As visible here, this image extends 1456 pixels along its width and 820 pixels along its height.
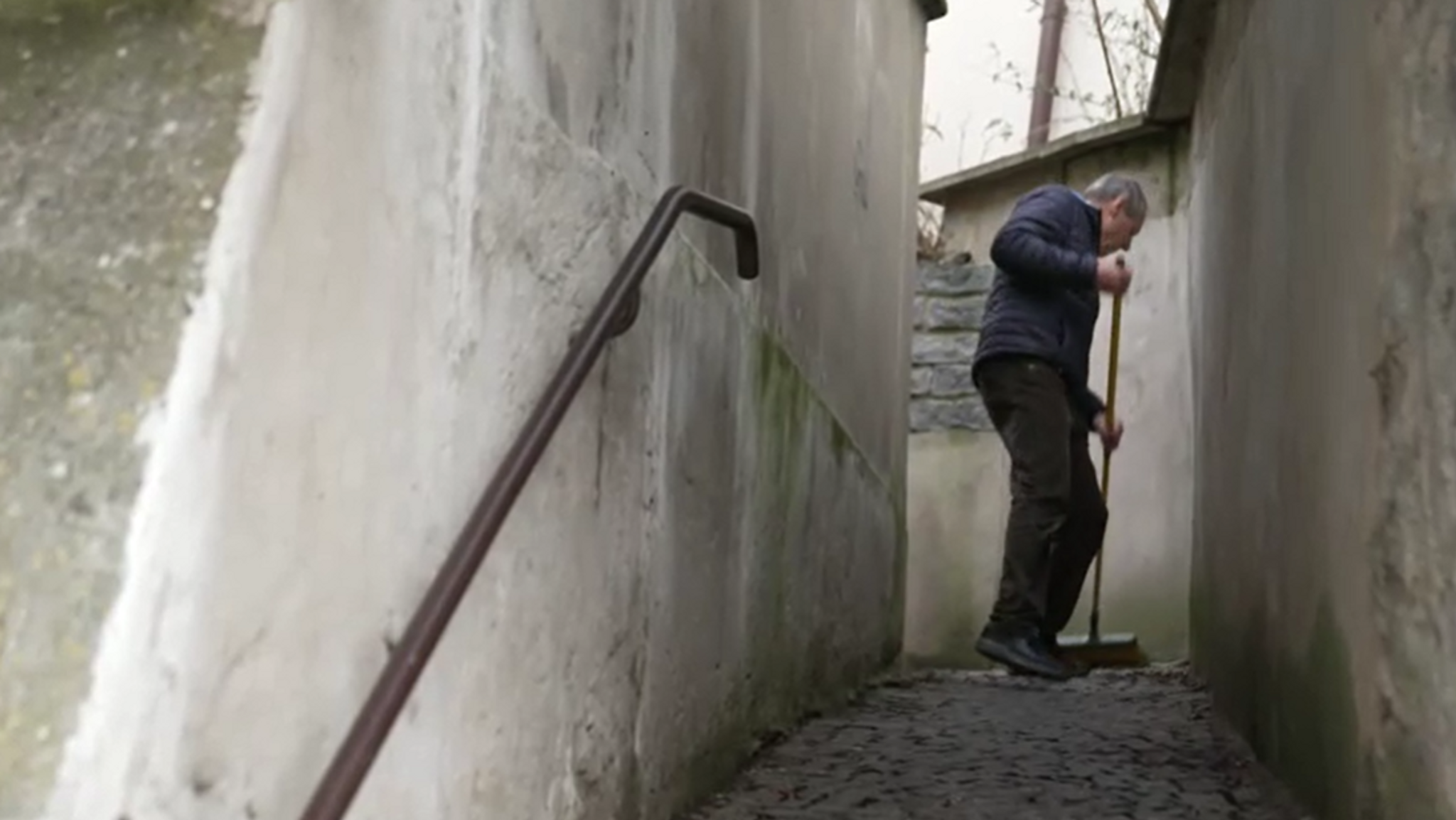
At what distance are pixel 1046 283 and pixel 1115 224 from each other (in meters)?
0.31

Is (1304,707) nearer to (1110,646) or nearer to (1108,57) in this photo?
(1110,646)

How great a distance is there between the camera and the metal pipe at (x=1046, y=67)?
8.95 metres

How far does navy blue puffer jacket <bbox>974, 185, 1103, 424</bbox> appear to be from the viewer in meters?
4.10

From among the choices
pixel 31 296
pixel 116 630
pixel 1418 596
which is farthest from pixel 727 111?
pixel 116 630

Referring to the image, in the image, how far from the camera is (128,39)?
3.83ft

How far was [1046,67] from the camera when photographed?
8.95 m

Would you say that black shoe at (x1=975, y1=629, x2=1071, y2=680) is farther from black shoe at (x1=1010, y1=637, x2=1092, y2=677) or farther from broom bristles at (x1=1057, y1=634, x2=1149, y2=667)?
broom bristles at (x1=1057, y1=634, x2=1149, y2=667)

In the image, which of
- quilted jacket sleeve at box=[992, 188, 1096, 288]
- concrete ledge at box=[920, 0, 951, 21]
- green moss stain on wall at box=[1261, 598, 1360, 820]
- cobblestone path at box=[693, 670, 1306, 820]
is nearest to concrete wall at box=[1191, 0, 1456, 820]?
green moss stain on wall at box=[1261, 598, 1360, 820]

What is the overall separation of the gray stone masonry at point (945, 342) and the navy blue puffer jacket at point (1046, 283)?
2009 millimetres

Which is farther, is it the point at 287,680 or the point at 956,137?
the point at 956,137

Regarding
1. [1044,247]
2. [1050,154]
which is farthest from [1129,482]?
[1044,247]

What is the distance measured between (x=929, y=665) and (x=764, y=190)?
346cm

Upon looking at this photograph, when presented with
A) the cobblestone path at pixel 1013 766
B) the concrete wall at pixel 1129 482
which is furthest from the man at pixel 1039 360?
the concrete wall at pixel 1129 482

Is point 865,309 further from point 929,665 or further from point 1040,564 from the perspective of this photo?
point 929,665
